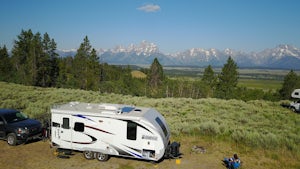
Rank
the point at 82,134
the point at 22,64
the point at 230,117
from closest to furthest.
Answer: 1. the point at 82,134
2. the point at 230,117
3. the point at 22,64

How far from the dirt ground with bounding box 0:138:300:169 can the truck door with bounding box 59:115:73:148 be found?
877 mm

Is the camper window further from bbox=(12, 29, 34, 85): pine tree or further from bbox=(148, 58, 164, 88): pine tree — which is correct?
bbox=(148, 58, 164, 88): pine tree

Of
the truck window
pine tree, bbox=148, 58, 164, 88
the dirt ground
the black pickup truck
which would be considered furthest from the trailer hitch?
pine tree, bbox=148, 58, 164, 88

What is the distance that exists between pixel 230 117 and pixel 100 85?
42.1 meters

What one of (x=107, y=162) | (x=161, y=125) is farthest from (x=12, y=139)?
(x=161, y=125)

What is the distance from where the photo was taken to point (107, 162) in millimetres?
12062

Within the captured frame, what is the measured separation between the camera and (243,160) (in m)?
12.9

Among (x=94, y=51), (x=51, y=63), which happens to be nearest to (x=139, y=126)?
(x=94, y=51)

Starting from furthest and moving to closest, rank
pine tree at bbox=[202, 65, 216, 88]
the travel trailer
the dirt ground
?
1. pine tree at bbox=[202, 65, 216, 88]
2. the dirt ground
3. the travel trailer

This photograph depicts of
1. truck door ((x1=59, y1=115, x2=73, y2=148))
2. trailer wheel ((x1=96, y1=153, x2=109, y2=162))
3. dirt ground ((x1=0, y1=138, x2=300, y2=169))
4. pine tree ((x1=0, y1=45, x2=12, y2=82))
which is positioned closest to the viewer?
dirt ground ((x1=0, y1=138, x2=300, y2=169))

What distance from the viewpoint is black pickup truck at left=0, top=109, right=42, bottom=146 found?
45.3 feet

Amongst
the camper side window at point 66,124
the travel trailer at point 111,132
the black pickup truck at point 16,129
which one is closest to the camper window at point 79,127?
the travel trailer at point 111,132

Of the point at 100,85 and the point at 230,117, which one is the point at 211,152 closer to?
the point at 230,117

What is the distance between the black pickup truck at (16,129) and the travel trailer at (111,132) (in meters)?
2.44
